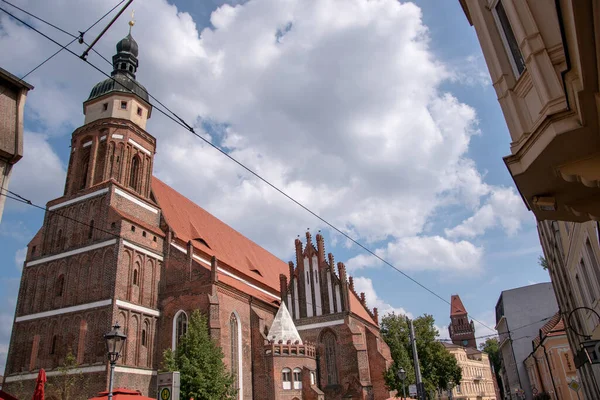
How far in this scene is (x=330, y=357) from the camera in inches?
1181

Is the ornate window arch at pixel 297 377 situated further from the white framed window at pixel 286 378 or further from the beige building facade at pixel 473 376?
the beige building facade at pixel 473 376

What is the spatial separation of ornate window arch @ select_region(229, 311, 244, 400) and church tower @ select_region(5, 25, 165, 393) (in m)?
4.36

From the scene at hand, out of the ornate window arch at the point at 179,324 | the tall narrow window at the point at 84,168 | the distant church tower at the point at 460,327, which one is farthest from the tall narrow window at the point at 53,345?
the distant church tower at the point at 460,327

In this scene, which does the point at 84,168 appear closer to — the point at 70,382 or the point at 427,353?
the point at 70,382

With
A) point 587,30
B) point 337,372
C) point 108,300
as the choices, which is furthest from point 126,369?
point 587,30

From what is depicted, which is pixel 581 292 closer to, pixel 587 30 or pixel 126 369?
pixel 587 30

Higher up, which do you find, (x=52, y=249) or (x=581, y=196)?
(x=52, y=249)

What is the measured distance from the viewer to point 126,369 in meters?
21.8

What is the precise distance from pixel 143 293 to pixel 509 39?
2284 centimetres

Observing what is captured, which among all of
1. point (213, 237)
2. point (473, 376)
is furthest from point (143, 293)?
point (473, 376)

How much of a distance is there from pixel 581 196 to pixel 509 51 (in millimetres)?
2286

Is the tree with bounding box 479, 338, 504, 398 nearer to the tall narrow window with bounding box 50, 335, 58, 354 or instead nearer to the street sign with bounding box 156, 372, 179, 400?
the tall narrow window with bounding box 50, 335, 58, 354

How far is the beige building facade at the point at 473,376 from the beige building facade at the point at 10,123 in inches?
2429

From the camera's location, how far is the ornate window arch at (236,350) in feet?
84.0
